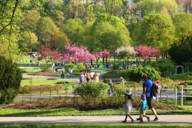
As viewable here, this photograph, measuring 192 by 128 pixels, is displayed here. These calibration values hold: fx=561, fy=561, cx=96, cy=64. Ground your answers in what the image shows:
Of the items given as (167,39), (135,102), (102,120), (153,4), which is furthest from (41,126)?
(153,4)

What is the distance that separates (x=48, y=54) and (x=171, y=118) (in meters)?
80.2

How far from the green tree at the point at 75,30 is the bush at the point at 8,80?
7644 centimetres

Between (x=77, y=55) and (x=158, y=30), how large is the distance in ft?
46.9

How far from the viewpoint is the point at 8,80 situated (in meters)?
33.9

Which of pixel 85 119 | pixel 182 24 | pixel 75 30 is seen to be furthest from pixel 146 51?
pixel 85 119

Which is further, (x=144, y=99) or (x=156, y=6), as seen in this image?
(x=156, y=6)

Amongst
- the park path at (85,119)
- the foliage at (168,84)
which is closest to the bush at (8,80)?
the park path at (85,119)

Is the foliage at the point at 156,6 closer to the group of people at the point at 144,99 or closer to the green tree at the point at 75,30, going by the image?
the green tree at the point at 75,30

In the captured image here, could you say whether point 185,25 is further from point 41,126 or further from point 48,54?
point 41,126

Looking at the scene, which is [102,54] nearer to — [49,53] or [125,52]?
[125,52]

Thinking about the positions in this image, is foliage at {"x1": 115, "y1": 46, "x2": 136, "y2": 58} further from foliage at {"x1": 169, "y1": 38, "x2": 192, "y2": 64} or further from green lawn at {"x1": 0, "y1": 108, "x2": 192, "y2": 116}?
green lawn at {"x1": 0, "y1": 108, "x2": 192, "y2": 116}

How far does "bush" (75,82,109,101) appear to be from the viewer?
30.7 m

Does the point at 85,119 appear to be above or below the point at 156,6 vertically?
below

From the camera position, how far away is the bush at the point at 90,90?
101ft
